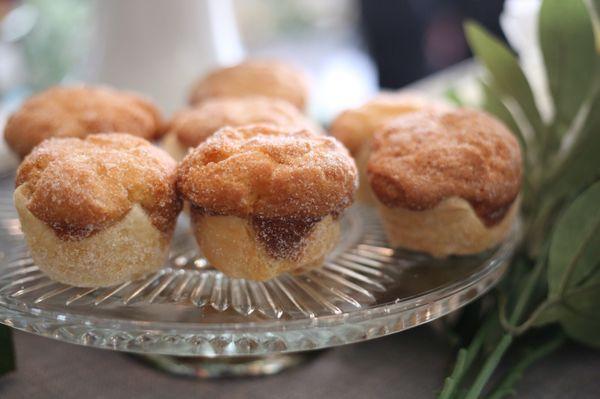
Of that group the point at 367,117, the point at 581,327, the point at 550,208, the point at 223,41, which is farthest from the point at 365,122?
the point at 223,41

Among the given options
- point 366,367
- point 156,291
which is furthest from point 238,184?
point 366,367

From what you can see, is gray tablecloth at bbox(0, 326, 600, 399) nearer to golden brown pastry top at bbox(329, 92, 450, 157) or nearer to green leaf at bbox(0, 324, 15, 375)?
green leaf at bbox(0, 324, 15, 375)

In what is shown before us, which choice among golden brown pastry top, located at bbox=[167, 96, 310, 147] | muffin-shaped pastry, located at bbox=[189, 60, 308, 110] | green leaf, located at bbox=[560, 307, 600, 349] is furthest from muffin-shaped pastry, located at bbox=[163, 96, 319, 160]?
green leaf, located at bbox=[560, 307, 600, 349]

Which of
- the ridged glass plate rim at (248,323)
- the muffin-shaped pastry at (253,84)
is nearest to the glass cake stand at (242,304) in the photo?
the ridged glass plate rim at (248,323)

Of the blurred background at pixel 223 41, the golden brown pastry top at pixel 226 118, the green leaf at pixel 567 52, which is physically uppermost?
the green leaf at pixel 567 52

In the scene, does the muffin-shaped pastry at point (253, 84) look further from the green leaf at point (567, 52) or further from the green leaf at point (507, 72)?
the green leaf at point (567, 52)
